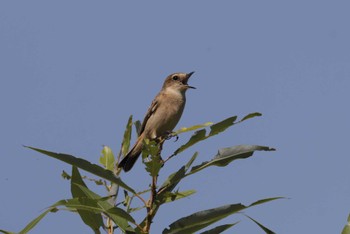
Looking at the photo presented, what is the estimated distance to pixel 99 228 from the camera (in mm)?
3523

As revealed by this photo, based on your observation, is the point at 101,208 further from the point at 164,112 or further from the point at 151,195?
the point at 164,112

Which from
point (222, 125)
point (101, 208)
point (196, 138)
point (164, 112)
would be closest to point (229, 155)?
point (222, 125)

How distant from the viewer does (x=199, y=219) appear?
320 cm

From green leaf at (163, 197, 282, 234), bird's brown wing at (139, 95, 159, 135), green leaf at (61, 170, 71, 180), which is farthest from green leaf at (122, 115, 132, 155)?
bird's brown wing at (139, 95, 159, 135)

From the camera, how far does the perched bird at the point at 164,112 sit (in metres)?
8.25

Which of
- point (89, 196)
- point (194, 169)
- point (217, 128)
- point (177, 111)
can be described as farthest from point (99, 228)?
point (177, 111)

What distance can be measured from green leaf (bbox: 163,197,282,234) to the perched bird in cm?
451

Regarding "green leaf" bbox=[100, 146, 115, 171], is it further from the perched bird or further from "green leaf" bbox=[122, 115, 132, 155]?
the perched bird

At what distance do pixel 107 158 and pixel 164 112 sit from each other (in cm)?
418

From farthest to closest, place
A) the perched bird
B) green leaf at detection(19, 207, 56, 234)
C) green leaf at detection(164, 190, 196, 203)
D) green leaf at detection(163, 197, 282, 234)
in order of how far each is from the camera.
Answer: the perched bird
green leaf at detection(164, 190, 196, 203)
green leaf at detection(163, 197, 282, 234)
green leaf at detection(19, 207, 56, 234)

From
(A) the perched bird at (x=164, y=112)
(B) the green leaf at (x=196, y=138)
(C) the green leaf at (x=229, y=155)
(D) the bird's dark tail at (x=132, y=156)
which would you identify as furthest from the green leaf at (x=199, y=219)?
(A) the perched bird at (x=164, y=112)

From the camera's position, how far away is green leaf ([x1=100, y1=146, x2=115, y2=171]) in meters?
4.27

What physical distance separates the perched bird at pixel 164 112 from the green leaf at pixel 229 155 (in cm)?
415

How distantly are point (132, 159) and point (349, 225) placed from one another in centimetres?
498
